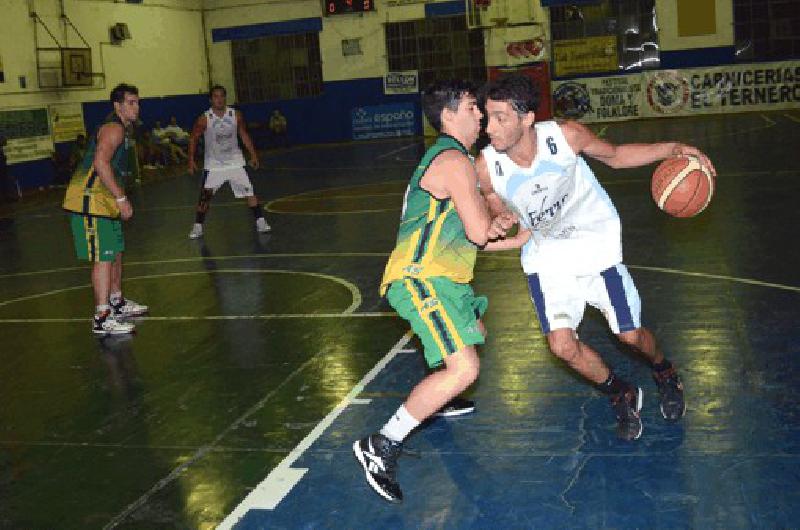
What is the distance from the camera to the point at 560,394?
5969mm

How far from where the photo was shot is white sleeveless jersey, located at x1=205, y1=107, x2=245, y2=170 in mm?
13820

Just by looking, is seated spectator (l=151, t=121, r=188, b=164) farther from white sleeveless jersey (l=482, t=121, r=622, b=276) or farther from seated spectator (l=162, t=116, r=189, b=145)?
white sleeveless jersey (l=482, t=121, r=622, b=276)

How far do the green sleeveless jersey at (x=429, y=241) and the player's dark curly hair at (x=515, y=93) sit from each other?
13.1 inches

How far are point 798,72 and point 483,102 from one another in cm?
2779

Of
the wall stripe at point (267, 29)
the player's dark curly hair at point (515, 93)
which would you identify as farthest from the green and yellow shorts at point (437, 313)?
the wall stripe at point (267, 29)

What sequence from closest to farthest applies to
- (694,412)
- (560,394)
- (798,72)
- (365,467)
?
1. (365,467)
2. (694,412)
3. (560,394)
4. (798,72)

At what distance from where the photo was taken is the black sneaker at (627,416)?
512 cm

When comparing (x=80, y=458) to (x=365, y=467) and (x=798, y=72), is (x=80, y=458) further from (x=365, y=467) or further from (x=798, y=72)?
(x=798, y=72)

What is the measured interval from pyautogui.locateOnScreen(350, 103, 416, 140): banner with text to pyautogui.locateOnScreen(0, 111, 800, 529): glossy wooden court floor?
21309mm

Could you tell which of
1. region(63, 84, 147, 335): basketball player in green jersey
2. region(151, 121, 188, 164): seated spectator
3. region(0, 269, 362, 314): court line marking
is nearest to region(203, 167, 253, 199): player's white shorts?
region(0, 269, 362, 314): court line marking

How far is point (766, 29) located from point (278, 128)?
16.3 m

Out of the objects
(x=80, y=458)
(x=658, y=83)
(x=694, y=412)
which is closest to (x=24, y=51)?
(x=658, y=83)

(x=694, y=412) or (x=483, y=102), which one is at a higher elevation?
(x=483, y=102)

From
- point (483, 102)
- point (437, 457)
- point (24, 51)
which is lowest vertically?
point (437, 457)
